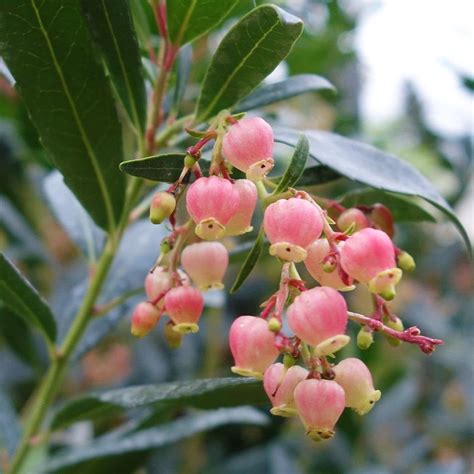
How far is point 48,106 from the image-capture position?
30.3 inches

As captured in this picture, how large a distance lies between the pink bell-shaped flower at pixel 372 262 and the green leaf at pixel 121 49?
0.35m

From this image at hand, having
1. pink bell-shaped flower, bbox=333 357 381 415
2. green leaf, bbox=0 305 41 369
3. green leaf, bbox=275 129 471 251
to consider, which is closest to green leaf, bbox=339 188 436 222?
green leaf, bbox=275 129 471 251

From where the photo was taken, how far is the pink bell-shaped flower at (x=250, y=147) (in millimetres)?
606

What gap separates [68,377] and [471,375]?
55.7 inches

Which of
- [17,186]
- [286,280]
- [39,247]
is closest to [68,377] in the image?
[39,247]

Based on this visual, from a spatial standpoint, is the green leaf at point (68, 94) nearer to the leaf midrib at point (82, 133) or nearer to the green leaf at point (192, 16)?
the leaf midrib at point (82, 133)

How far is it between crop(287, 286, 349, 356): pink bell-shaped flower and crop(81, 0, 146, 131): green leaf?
36cm

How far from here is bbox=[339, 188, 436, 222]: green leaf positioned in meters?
0.89

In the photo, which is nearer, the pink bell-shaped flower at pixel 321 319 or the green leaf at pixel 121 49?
the pink bell-shaped flower at pixel 321 319

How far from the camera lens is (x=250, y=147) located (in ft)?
1.99

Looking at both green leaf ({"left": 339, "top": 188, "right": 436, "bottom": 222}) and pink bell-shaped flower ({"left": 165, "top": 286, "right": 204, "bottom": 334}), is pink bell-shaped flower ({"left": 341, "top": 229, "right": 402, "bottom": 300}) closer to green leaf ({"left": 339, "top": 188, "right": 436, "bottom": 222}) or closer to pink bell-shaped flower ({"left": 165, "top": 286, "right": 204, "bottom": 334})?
pink bell-shaped flower ({"left": 165, "top": 286, "right": 204, "bottom": 334})

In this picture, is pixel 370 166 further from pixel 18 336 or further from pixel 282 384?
pixel 18 336

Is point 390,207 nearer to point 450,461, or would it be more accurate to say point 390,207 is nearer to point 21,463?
A: point 21,463

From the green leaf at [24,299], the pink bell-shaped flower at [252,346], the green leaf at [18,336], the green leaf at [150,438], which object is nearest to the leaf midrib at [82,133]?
the green leaf at [24,299]
